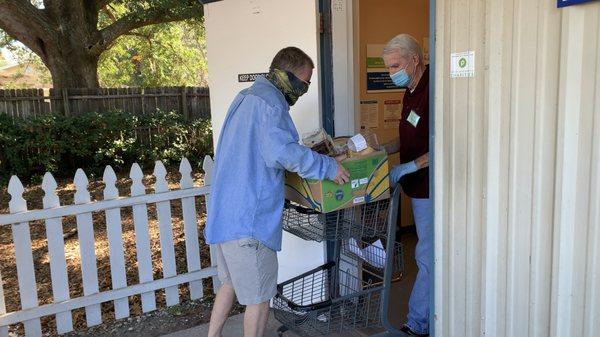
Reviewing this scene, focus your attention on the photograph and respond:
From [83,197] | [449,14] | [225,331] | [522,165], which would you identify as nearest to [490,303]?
[522,165]

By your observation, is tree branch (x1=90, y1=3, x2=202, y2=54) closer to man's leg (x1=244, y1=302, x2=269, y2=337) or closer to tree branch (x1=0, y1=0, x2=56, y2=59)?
tree branch (x1=0, y1=0, x2=56, y2=59)

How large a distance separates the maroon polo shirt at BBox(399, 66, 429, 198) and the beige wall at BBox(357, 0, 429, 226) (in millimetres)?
1855

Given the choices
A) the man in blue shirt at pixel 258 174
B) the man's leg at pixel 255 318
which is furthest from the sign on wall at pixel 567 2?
the man's leg at pixel 255 318

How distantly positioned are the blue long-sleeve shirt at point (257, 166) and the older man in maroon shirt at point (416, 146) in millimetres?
633

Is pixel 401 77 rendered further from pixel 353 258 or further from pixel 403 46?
pixel 353 258

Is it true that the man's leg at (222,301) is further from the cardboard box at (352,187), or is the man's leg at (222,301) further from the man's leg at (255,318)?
the cardboard box at (352,187)

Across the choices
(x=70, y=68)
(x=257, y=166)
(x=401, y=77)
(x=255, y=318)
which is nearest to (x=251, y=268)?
(x=255, y=318)

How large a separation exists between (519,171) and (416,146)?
3.30ft

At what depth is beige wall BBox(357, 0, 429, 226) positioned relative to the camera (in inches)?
202

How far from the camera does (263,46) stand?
12.8 ft

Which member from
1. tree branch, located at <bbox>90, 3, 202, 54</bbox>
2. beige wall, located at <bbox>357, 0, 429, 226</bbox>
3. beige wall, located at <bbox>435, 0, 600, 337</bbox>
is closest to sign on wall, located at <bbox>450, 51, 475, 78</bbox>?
beige wall, located at <bbox>435, 0, 600, 337</bbox>

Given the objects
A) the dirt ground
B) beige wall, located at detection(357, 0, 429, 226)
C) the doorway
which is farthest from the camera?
beige wall, located at detection(357, 0, 429, 226)

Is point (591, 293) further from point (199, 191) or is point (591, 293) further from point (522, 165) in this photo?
point (199, 191)

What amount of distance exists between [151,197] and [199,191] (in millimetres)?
392
